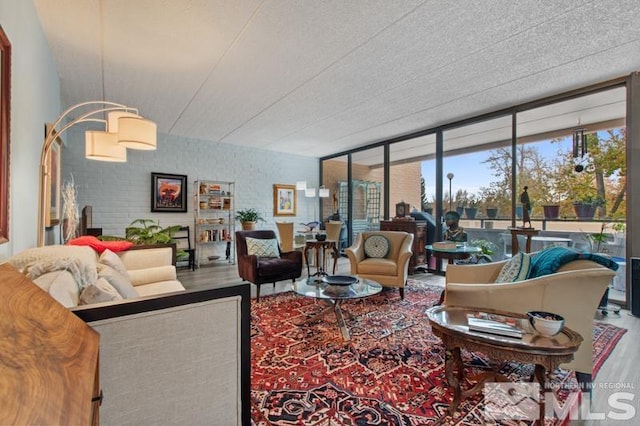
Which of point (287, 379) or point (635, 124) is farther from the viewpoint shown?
point (635, 124)

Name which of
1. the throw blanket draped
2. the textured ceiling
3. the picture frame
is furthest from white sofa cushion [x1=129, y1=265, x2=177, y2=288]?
the throw blanket draped

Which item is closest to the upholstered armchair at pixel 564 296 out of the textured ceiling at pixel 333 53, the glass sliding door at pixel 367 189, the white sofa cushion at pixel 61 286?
the textured ceiling at pixel 333 53

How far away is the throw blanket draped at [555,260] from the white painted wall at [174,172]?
18.0 feet

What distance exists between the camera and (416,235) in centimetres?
516

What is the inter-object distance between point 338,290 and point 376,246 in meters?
1.54

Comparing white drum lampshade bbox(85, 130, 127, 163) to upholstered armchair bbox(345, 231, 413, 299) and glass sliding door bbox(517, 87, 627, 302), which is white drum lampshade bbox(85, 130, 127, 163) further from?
glass sliding door bbox(517, 87, 627, 302)

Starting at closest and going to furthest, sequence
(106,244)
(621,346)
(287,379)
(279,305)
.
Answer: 1. (287,379)
2. (621,346)
3. (106,244)
4. (279,305)

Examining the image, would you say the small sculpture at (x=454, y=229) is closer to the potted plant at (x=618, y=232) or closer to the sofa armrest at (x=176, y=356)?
the potted plant at (x=618, y=232)

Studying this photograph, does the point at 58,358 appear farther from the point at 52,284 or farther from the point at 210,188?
the point at 210,188

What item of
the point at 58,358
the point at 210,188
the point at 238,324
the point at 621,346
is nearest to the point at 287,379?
the point at 238,324

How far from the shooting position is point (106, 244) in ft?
9.20

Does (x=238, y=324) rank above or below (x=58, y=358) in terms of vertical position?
below

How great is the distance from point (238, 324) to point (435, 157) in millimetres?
4868

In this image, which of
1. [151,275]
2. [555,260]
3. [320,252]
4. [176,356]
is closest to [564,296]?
[555,260]
